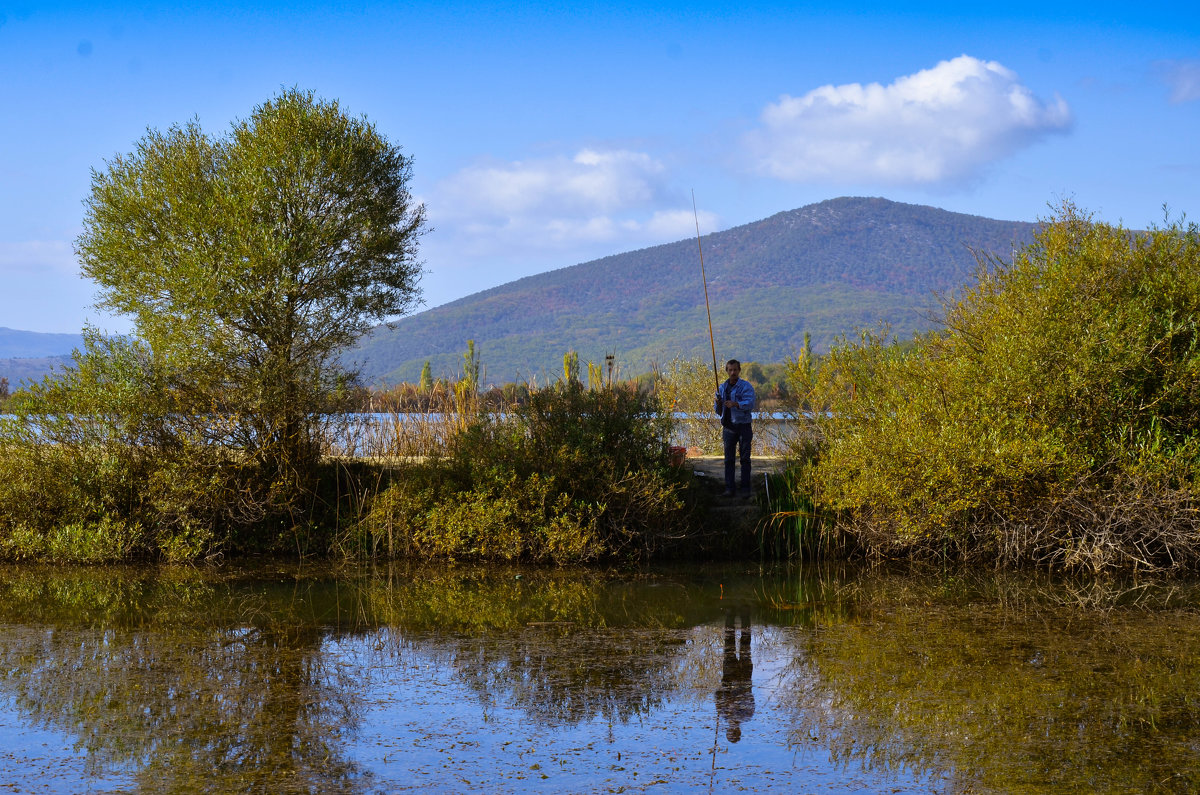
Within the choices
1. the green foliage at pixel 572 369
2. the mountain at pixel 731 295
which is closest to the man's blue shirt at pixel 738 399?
the green foliage at pixel 572 369

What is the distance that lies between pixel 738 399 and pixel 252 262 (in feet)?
21.2

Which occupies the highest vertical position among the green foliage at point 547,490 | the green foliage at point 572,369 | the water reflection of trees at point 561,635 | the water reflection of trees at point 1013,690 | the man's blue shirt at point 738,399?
the green foliage at point 572,369

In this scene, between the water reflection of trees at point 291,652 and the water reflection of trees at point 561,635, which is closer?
the water reflection of trees at point 291,652

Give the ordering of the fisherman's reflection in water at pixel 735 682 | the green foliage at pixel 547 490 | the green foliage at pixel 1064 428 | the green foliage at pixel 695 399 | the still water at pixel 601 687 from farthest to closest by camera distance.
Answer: the green foliage at pixel 695 399, the green foliage at pixel 547 490, the green foliage at pixel 1064 428, the fisherman's reflection in water at pixel 735 682, the still water at pixel 601 687

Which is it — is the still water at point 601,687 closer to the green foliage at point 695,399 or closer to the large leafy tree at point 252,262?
the large leafy tree at point 252,262

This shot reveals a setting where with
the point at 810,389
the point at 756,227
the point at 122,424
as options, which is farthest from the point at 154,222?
the point at 756,227

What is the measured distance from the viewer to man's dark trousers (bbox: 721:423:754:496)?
13.0m

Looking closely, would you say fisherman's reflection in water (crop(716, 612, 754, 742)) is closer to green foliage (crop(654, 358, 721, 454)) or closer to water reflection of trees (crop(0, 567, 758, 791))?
water reflection of trees (crop(0, 567, 758, 791))

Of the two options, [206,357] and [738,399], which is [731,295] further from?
[206,357]

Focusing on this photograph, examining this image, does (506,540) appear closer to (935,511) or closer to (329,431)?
(329,431)

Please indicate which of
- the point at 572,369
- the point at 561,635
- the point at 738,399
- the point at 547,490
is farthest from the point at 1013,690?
the point at 572,369

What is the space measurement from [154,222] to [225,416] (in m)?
2.76

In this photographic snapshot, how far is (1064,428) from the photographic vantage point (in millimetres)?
10711

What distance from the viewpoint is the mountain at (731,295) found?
345 feet
